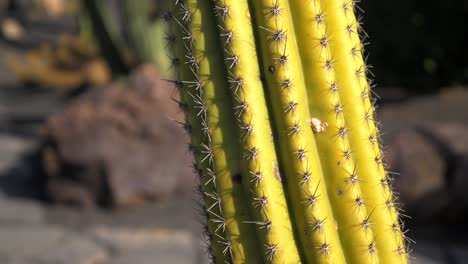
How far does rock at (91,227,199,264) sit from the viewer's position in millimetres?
4820

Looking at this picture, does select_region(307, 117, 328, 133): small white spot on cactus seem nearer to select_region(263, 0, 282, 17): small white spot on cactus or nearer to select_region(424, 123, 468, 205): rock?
select_region(263, 0, 282, 17): small white spot on cactus

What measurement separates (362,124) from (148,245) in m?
3.37

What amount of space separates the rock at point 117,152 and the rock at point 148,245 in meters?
0.43

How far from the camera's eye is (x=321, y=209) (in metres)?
1.77

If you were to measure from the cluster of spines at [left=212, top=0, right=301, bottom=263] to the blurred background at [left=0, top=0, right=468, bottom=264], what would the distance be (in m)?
2.66

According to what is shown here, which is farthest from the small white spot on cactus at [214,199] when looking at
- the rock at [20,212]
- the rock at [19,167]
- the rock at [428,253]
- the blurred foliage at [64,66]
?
the blurred foliage at [64,66]

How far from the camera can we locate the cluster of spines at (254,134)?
1.69 m

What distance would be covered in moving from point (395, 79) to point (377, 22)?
0.53 m

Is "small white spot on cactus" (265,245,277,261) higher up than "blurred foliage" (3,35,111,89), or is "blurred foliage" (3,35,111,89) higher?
"blurred foliage" (3,35,111,89)

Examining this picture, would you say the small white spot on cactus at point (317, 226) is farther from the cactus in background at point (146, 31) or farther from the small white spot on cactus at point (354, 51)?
the cactus in background at point (146, 31)

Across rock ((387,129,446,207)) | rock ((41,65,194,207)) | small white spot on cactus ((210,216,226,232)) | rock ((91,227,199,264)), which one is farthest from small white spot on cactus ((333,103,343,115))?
rock ((41,65,194,207))

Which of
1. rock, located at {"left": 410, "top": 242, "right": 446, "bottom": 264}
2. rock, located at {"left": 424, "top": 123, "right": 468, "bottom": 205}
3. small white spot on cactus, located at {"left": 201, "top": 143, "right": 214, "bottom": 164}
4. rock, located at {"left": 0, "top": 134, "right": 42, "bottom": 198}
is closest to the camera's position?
small white spot on cactus, located at {"left": 201, "top": 143, "right": 214, "bottom": 164}

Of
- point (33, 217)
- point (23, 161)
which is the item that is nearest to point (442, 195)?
point (33, 217)

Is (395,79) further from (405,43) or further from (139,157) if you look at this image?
(139,157)
